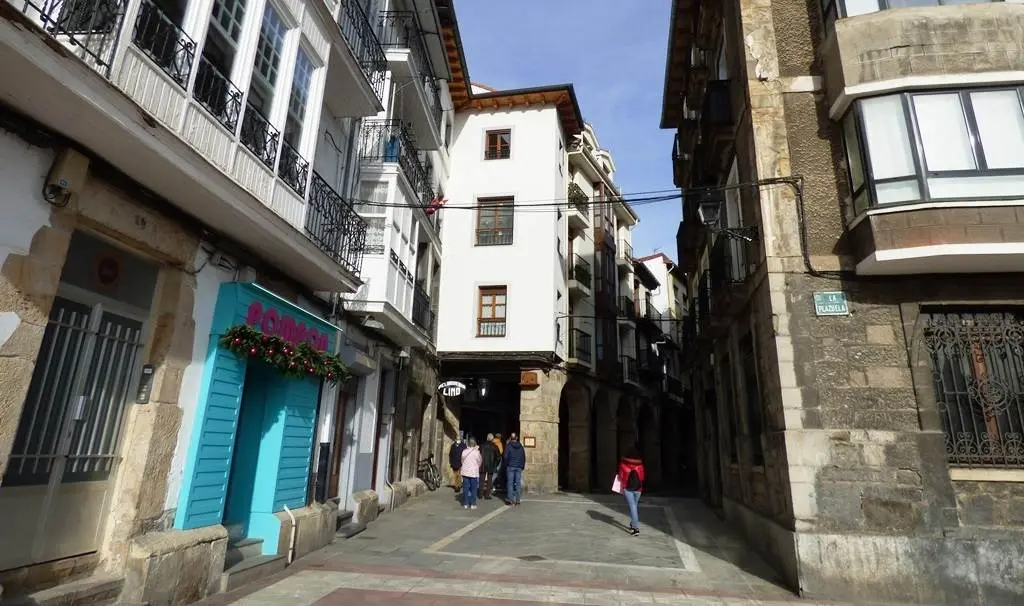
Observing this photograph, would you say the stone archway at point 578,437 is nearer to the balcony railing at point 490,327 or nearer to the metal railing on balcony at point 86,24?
the balcony railing at point 490,327

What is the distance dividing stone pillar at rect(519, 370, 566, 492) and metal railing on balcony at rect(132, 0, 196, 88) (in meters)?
14.4

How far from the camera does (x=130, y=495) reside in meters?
5.23

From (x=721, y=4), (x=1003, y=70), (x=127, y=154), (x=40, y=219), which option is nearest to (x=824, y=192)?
(x=1003, y=70)

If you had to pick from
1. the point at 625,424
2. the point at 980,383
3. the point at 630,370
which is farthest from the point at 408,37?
the point at 625,424

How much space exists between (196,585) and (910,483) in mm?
8476

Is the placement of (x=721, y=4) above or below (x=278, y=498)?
above

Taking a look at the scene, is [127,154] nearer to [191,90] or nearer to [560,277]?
[191,90]

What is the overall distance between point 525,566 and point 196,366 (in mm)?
5111

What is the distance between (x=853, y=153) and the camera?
7.91m

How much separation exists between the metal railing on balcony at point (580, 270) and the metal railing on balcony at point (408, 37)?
30.1 feet

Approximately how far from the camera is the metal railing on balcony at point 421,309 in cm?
1345

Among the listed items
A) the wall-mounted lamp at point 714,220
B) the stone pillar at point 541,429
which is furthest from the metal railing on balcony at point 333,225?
the stone pillar at point 541,429

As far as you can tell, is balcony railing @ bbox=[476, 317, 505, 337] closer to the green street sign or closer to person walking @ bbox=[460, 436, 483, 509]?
person walking @ bbox=[460, 436, 483, 509]

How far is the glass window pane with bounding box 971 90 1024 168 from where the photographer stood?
23.3ft
